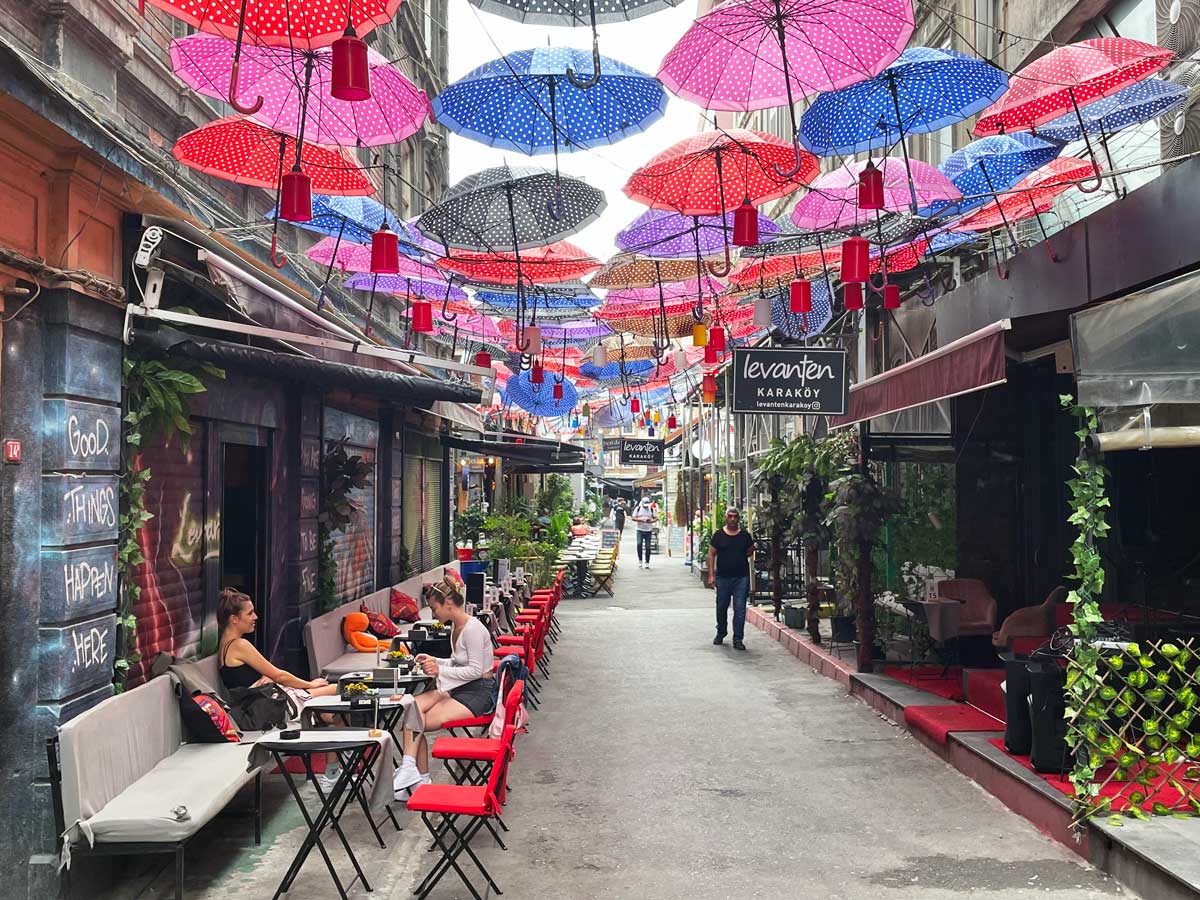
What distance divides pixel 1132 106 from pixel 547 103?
4692 millimetres

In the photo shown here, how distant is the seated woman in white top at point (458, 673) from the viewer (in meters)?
8.05

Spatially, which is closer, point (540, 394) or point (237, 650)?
point (237, 650)

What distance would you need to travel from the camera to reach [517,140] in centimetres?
804

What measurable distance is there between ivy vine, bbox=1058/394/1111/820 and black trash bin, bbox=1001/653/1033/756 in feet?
3.03

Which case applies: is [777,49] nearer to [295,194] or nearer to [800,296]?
[295,194]

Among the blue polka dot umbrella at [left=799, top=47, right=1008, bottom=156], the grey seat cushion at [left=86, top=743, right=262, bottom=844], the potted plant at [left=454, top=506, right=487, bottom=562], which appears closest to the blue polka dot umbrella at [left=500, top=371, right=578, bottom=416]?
the potted plant at [left=454, top=506, right=487, bottom=562]

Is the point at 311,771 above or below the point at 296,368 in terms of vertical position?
below

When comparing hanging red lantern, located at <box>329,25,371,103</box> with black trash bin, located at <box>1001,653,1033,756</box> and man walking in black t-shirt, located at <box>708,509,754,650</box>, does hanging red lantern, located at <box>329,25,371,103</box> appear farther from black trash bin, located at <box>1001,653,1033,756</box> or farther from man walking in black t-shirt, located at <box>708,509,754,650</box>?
man walking in black t-shirt, located at <box>708,509,754,650</box>

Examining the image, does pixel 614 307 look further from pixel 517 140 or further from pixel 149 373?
pixel 149 373

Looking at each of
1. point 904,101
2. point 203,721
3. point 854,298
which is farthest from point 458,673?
point 904,101

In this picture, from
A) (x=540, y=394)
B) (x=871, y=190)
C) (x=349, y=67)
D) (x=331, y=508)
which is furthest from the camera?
(x=540, y=394)

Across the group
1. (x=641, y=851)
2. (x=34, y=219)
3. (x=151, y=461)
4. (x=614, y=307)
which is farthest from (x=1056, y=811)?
(x=614, y=307)

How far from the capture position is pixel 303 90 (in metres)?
6.44

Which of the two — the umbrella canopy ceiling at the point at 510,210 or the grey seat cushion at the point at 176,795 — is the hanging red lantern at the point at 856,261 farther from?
the grey seat cushion at the point at 176,795
